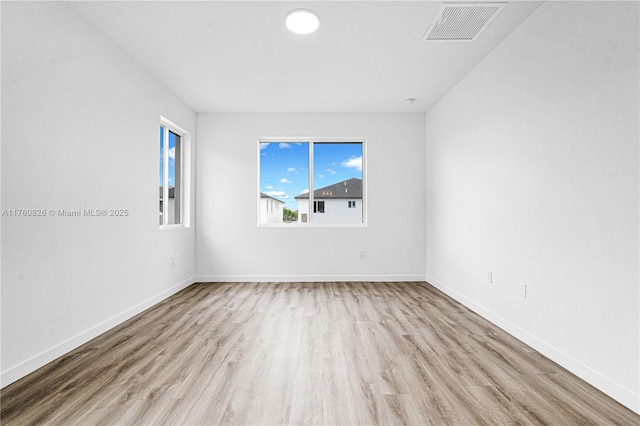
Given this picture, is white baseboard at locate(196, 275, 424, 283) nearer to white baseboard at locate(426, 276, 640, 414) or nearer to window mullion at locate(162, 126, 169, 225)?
window mullion at locate(162, 126, 169, 225)

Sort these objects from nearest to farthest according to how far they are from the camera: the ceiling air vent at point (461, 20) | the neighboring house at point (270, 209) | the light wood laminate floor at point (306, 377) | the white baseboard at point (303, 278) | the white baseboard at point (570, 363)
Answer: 1. the light wood laminate floor at point (306, 377)
2. the white baseboard at point (570, 363)
3. the ceiling air vent at point (461, 20)
4. the white baseboard at point (303, 278)
5. the neighboring house at point (270, 209)

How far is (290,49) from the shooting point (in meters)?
3.09

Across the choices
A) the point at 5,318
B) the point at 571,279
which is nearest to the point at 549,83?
the point at 571,279

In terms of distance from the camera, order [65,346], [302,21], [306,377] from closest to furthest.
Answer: [306,377] → [65,346] → [302,21]

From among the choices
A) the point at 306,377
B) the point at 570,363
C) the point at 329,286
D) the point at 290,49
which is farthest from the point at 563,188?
the point at 329,286

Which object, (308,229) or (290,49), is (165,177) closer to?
(308,229)

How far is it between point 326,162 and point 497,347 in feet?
11.8

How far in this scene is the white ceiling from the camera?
2.52 m

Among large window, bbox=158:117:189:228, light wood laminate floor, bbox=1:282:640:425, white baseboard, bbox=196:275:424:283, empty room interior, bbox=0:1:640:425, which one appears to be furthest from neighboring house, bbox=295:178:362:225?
light wood laminate floor, bbox=1:282:640:425

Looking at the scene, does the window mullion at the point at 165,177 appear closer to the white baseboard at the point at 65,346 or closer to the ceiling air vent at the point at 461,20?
the white baseboard at the point at 65,346

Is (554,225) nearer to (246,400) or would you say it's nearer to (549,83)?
(549,83)

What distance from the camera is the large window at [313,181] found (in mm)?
5277

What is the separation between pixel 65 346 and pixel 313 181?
3740 millimetres

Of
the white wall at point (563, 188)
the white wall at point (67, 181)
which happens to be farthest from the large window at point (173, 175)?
the white wall at point (563, 188)
